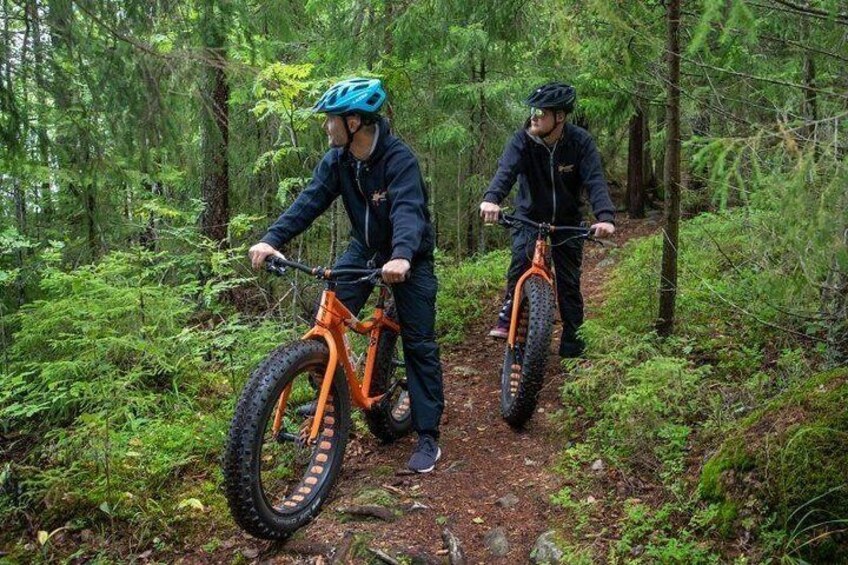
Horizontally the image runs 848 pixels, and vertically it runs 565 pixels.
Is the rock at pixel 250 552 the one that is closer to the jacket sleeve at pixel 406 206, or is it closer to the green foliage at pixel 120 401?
the green foliage at pixel 120 401

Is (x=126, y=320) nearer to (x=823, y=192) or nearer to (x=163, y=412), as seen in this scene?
(x=163, y=412)

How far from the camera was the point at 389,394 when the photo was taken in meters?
4.80

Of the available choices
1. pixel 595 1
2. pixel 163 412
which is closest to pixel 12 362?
pixel 163 412

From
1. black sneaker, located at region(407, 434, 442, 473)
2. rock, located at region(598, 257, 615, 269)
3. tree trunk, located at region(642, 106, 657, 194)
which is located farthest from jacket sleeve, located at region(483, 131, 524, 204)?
tree trunk, located at region(642, 106, 657, 194)

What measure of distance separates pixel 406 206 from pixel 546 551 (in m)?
2.23

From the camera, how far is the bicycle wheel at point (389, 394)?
4.70 m

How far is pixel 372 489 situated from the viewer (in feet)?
14.1

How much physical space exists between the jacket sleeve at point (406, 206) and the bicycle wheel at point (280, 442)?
0.81 m

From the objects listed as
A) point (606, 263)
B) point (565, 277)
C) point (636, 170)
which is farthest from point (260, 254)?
point (636, 170)

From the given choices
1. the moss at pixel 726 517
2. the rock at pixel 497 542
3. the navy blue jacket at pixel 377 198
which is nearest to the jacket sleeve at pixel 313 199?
the navy blue jacket at pixel 377 198

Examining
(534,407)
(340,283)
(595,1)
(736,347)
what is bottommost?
(534,407)

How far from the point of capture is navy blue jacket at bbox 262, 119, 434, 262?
4.17m

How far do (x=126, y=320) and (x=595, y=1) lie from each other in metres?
5.51

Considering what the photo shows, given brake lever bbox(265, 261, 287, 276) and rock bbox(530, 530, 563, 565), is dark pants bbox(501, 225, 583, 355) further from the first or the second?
brake lever bbox(265, 261, 287, 276)
